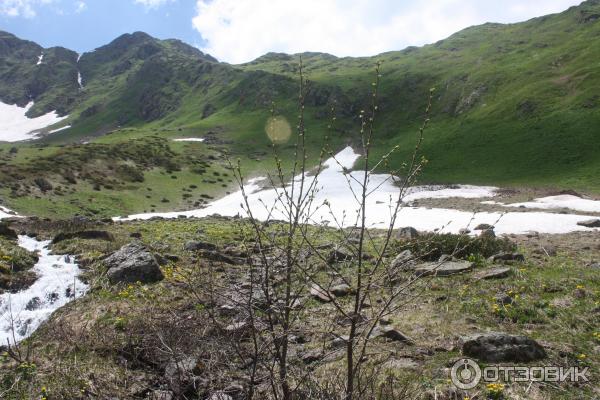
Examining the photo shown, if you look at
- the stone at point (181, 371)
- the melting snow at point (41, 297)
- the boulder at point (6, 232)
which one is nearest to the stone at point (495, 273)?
the stone at point (181, 371)

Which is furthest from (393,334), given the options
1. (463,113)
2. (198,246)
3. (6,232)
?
(463,113)

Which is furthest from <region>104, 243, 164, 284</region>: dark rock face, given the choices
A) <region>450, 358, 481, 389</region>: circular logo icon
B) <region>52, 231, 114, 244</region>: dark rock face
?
<region>450, 358, 481, 389</region>: circular logo icon

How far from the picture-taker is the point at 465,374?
7289 mm

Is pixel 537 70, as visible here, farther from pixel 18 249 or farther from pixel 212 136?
pixel 18 249

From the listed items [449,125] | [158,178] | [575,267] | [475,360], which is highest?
[449,125]

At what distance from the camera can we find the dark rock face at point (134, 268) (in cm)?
1398

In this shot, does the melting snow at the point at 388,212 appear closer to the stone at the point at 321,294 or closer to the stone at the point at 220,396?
the stone at the point at 321,294

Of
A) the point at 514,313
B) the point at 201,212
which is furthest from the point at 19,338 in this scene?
the point at 201,212

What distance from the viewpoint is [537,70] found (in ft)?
285

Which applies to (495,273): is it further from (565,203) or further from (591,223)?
(565,203)

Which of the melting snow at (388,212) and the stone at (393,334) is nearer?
the stone at (393,334)

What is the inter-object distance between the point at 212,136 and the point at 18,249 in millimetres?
101795

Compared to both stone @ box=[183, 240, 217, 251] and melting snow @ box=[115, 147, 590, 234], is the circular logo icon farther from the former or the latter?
stone @ box=[183, 240, 217, 251]

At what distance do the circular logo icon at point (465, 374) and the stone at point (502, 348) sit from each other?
0.29 m
